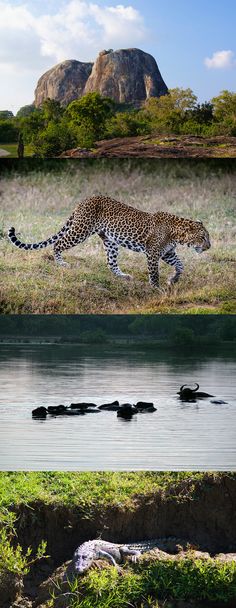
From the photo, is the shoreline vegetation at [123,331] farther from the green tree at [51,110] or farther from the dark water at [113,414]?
the green tree at [51,110]

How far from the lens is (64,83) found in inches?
251

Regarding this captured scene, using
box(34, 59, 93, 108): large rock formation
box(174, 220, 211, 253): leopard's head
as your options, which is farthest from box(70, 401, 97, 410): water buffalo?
box(34, 59, 93, 108): large rock formation

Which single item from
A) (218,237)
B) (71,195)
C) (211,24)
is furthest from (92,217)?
(211,24)

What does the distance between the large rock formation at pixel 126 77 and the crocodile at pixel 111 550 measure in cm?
311

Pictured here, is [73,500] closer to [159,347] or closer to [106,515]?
[106,515]

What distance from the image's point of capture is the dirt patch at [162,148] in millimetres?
6414

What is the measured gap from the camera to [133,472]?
551 cm

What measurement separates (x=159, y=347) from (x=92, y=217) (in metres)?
1.05

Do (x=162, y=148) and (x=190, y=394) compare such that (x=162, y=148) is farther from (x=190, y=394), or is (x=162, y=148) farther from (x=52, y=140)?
(x=190, y=394)

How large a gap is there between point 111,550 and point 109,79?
327cm

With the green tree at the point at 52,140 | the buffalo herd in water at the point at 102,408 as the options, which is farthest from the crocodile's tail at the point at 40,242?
the buffalo herd in water at the point at 102,408

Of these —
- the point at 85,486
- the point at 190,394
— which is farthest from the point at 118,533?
the point at 190,394

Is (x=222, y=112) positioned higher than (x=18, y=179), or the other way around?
(x=222, y=112)

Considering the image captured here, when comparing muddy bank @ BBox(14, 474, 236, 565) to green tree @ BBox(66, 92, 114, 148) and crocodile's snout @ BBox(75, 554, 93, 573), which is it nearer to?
crocodile's snout @ BBox(75, 554, 93, 573)
